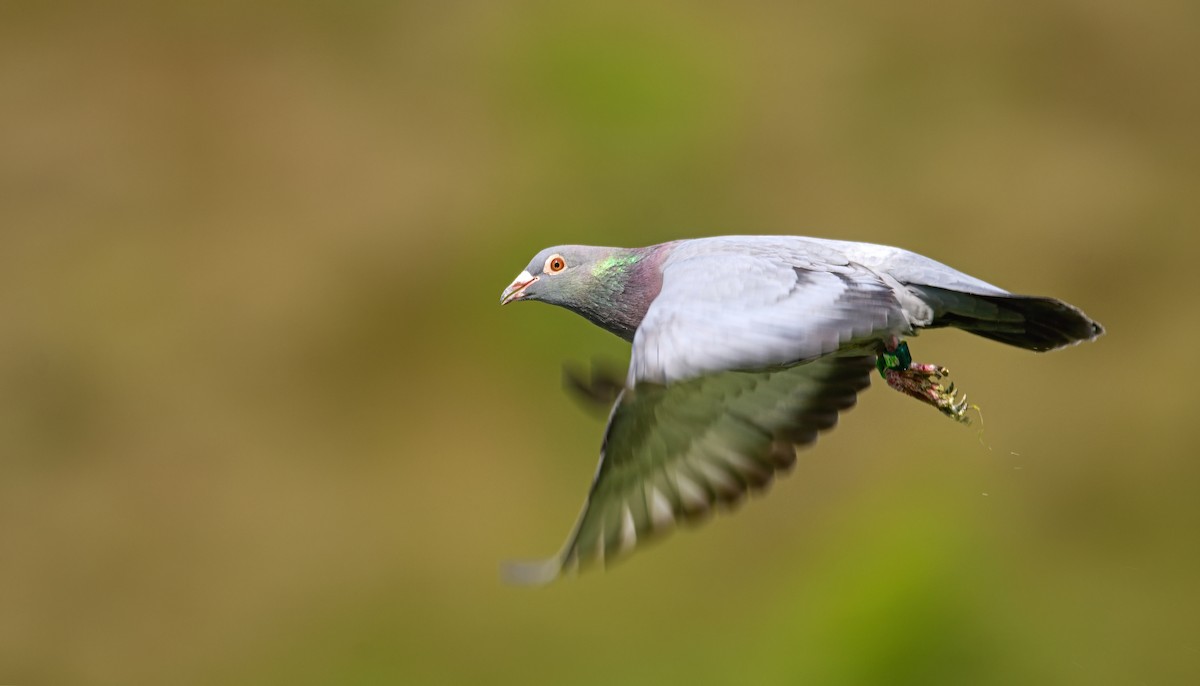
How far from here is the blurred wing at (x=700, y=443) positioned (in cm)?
500

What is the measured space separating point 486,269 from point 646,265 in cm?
684

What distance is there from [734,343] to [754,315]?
0.22 metres

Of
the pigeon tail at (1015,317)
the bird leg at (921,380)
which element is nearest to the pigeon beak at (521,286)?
the bird leg at (921,380)

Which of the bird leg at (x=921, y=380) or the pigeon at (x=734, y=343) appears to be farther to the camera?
the bird leg at (x=921, y=380)

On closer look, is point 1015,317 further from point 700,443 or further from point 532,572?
point 532,572

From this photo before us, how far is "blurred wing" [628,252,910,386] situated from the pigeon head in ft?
1.33

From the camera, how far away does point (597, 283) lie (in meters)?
5.48

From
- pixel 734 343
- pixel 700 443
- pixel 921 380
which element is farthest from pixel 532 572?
pixel 921 380

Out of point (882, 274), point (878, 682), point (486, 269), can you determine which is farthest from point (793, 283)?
point (486, 269)

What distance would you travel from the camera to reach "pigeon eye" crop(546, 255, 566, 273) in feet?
18.3

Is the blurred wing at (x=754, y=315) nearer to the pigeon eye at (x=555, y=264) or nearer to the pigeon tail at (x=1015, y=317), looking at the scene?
the pigeon tail at (x=1015, y=317)

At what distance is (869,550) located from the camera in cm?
Answer: 1107

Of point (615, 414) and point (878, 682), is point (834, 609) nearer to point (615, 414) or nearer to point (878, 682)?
point (878, 682)

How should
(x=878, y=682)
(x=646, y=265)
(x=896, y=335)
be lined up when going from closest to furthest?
(x=896, y=335)
(x=646, y=265)
(x=878, y=682)
